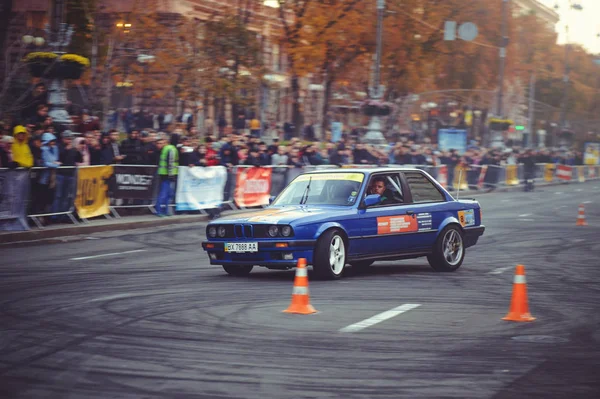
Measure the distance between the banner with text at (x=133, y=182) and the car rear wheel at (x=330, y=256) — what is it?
1007 centimetres

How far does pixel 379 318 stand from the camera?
996 cm

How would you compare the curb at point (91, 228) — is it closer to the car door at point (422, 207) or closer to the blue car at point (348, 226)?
the blue car at point (348, 226)

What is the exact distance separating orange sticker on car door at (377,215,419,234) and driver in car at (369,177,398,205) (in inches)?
10.4

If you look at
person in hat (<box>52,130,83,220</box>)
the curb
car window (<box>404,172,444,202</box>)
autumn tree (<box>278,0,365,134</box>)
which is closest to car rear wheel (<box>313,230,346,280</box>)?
car window (<box>404,172,444,202</box>)

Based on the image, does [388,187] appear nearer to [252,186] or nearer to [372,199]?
[372,199]

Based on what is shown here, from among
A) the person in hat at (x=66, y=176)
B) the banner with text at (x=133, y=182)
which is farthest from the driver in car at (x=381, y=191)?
the banner with text at (x=133, y=182)

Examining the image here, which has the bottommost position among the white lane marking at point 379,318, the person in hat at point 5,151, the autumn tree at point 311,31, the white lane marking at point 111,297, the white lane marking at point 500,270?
the white lane marking at point 111,297

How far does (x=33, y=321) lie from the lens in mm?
9297

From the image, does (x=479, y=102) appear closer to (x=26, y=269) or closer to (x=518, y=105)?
(x=518, y=105)

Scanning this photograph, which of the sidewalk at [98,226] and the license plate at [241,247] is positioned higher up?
the license plate at [241,247]

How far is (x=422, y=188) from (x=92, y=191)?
896 cm

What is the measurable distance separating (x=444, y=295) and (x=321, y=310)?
2.04 m

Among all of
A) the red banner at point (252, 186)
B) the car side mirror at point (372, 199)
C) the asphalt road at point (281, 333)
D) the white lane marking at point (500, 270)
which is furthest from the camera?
the red banner at point (252, 186)

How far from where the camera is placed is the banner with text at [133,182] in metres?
22.3
